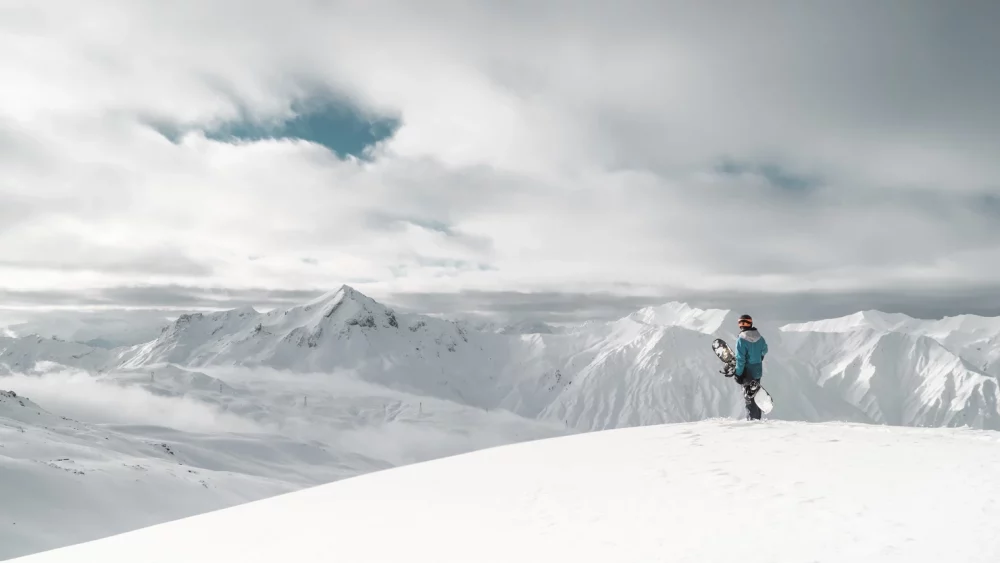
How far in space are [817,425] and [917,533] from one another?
7.03 m

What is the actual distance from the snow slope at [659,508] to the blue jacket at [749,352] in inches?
92.4

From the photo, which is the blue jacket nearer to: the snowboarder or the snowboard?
the snowboarder

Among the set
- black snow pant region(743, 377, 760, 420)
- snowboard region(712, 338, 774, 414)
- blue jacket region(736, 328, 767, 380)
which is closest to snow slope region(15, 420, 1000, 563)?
snowboard region(712, 338, 774, 414)

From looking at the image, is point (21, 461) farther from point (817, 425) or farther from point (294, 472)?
point (294, 472)

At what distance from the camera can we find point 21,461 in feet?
179

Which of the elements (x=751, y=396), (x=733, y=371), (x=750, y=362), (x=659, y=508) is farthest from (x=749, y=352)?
(x=659, y=508)

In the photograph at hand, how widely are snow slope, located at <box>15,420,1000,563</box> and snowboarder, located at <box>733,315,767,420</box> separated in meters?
2.13

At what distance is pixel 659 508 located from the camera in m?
8.18

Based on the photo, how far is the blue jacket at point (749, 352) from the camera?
14.8 meters

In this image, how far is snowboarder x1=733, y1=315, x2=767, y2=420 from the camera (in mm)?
14789

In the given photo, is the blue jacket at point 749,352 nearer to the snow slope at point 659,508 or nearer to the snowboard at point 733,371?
the snowboard at point 733,371

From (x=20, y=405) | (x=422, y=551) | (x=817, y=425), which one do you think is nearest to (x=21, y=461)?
(x=422, y=551)

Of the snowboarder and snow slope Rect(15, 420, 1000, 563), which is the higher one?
the snowboarder

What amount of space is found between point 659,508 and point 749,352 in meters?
8.16
